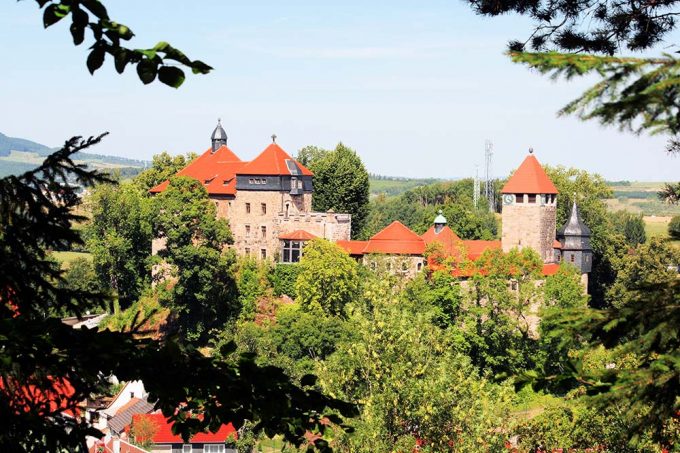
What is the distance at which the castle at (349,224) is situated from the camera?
2179 inches

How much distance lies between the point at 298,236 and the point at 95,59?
50738mm

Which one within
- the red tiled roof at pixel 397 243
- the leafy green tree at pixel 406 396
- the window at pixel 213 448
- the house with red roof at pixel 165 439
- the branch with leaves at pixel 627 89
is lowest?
the window at pixel 213 448

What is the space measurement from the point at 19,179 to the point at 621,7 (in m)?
7.24

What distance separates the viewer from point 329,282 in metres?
52.6

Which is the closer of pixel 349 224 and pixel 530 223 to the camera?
pixel 530 223

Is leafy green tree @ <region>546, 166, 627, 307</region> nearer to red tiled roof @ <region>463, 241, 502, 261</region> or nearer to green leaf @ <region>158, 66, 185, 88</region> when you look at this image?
red tiled roof @ <region>463, 241, 502, 261</region>

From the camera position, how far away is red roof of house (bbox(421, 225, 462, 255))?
183ft

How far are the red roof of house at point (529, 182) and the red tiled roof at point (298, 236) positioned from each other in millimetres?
9628

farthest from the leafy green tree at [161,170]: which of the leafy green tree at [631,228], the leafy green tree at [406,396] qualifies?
the leafy green tree at [406,396]

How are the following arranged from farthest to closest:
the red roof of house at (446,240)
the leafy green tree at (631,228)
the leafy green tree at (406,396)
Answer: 1. the leafy green tree at (631,228)
2. the red roof of house at (446,240)
3. the leafy green tree at (406,396)

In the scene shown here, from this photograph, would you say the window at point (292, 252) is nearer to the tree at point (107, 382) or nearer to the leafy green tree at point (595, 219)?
the leafy green tree at point (595, 219)

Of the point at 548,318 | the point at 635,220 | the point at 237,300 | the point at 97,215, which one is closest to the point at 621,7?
the point at 548,318

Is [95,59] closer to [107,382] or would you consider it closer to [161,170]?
[107,382]

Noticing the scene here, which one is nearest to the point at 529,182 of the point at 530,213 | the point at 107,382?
the point at 530,213
